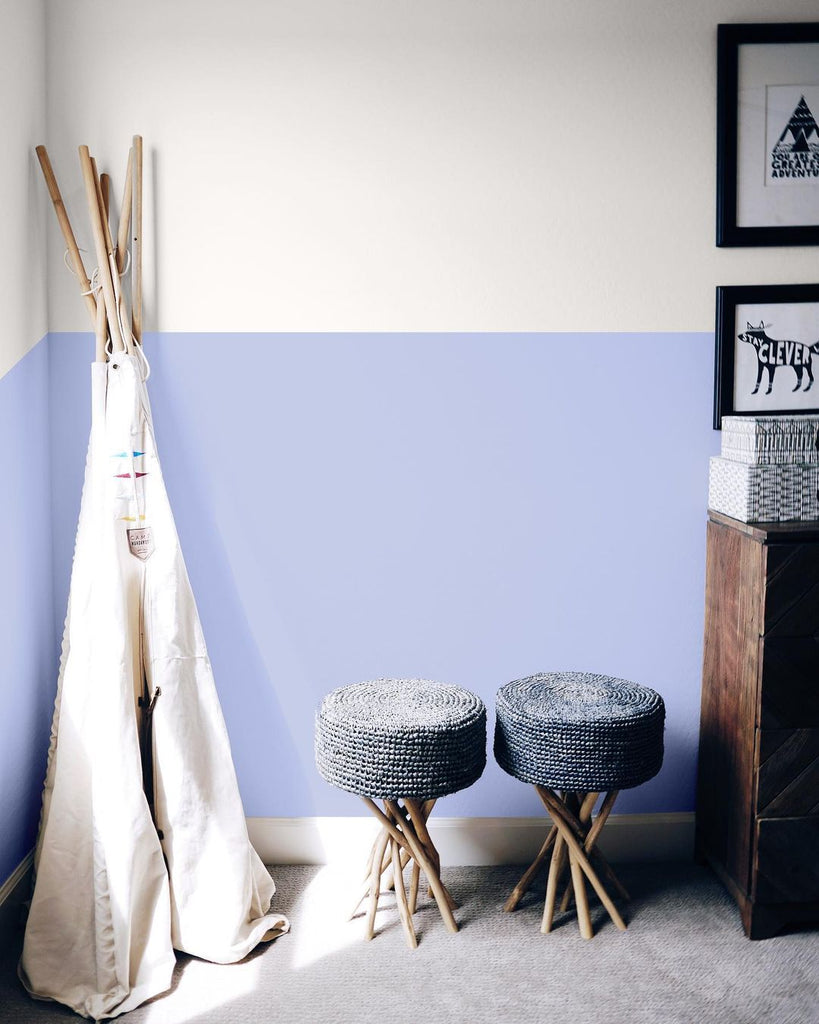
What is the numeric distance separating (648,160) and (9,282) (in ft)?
4.96

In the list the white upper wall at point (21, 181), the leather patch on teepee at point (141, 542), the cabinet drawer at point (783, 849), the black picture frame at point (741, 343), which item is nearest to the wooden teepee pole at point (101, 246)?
the white upper wall at point (21, 181)

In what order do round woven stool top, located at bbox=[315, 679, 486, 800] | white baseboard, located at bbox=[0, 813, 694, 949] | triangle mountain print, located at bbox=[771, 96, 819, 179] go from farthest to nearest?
white baseboard, located at bbox=[0, 813, 694, 949]
triangle mountain print, located at bbox=[771, 96, 819, 179]
round woven stool top, located at bbox=[315, 679, 486, 800]

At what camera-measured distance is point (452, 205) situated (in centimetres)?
232

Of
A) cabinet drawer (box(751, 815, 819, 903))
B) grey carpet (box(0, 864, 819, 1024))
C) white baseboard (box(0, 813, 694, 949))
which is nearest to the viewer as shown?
grey carpet (box(0, 864, 819, 1024))

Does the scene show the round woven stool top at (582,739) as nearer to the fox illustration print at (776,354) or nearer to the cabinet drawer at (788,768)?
the cabinet drawer at (788,768)

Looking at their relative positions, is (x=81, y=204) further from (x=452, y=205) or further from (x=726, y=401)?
(x=726, y=401)

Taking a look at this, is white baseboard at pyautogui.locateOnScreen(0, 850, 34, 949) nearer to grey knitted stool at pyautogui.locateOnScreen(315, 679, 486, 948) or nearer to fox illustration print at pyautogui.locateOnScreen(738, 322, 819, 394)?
grey knitted stool at pyautogui.locateOnScreen(315, 679, 486, 948)

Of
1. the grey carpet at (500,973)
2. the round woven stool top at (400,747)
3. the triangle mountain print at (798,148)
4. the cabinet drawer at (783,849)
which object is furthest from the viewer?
the triangle mountain print at (798,148)

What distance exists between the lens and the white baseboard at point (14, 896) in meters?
2.10

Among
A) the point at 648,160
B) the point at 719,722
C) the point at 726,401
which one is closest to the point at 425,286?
the point at 648,160

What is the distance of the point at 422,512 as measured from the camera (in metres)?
2.40

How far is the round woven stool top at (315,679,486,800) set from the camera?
1.99 meters

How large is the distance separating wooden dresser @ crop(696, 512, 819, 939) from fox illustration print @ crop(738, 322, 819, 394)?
44 centimetres

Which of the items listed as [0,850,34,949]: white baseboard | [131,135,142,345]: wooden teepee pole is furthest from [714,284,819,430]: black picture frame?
[0,850,34,949]: white baseboard
